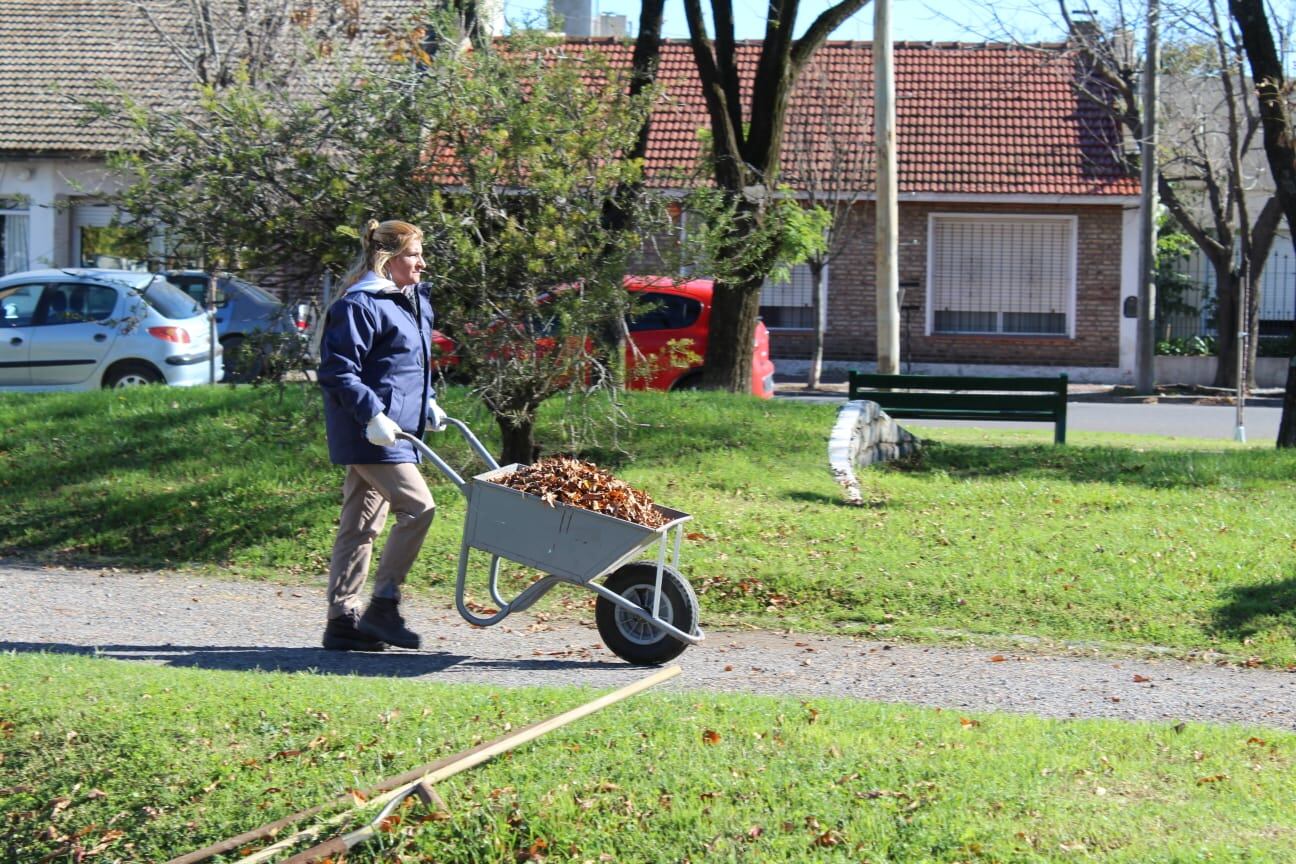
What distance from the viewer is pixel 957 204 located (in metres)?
30.2

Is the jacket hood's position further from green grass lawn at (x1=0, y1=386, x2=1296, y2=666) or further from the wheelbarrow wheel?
green grass lawn at (x1=0, y1=386, x2=1296, y2=666)

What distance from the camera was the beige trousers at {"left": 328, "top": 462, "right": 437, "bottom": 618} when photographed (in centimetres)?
729

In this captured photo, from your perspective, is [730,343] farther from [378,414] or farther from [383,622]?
[378,414]

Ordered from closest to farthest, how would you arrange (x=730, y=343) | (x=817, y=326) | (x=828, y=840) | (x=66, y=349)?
(x=828, y=840), (x=730, y=343), (x=66, y=349), (x=817, y=326)

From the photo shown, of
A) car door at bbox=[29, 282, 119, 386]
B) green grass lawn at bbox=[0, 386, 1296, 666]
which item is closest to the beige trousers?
green grass lawn at bbox=[0, 386, 1296, 666]

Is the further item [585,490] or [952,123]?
[952,123]

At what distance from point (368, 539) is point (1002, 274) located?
2521 cm

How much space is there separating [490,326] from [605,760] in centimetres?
496

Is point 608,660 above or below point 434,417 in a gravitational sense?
below

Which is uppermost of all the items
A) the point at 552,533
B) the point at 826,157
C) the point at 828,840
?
the point at 826,157

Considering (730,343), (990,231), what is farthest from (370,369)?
(990,231)

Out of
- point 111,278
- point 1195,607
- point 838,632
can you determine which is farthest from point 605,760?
point 111,278

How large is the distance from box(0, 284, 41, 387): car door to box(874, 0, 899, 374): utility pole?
9.73 meters

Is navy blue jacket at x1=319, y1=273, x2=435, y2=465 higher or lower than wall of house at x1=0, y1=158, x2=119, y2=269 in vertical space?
lower
